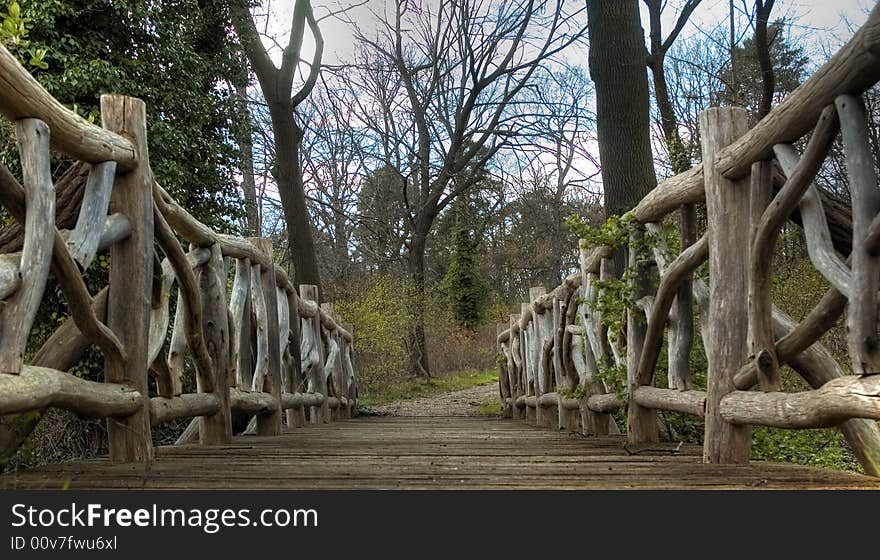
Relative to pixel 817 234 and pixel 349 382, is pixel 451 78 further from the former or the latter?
pixel 817 234

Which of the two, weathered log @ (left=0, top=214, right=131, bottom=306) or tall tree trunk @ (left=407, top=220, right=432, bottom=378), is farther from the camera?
tall tree trunk @ (left=407, top=220, right=432, bottom=378)

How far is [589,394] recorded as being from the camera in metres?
4.86

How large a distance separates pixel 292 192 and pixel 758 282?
10302 mm

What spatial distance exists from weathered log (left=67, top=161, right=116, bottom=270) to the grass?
11568 mm

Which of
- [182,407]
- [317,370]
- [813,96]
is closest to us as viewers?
[813,96]

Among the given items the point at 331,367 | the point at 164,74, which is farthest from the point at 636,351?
the point at 164,74

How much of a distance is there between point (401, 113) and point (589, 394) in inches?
589

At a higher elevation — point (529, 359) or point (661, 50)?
point (661, 50)

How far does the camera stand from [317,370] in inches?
291

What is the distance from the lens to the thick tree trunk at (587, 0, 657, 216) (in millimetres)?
6375

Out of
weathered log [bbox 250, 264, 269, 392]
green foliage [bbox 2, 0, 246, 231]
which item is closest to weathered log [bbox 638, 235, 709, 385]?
weathered log [bbox 250, 264, 269, 392]

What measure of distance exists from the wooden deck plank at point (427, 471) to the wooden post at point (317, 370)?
3676 mm

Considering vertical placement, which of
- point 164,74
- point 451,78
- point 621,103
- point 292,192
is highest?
point 451,78

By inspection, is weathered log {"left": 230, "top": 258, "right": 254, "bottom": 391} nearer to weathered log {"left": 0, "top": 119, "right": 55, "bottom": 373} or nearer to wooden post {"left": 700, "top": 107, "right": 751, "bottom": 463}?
weathered log {"left": 0, "top": 119, "right": 55, "bottom": 373}
